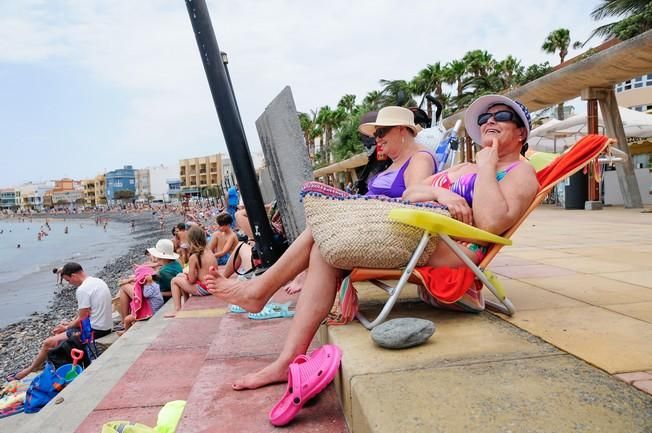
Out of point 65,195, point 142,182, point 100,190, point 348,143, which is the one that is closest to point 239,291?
point 348,143

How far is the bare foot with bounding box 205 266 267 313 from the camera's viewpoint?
7.86 feet

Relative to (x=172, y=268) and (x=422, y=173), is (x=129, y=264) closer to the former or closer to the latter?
(x=172, y=268)

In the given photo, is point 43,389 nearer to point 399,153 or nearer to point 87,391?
Answer: point 87,391

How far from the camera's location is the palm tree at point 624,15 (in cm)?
2088

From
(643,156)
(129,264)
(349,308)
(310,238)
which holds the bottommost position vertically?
(129,264)

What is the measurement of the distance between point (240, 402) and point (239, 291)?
1.93ft

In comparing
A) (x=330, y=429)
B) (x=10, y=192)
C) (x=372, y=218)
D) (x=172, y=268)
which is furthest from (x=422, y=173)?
(x=10, y=192)

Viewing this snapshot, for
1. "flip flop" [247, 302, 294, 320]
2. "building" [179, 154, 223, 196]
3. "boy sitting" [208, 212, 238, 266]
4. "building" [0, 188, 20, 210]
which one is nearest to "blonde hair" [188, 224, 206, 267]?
"boy sitting" [208, 212, 238, 266]

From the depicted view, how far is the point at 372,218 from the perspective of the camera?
205 cm

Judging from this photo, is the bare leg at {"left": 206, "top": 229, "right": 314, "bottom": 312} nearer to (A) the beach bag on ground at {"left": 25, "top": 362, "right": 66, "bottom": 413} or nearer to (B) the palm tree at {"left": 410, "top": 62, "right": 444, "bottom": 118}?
(A) the beach bag on ground at {"left": 25, "top": 362, "right": 66, "bottom": 413}

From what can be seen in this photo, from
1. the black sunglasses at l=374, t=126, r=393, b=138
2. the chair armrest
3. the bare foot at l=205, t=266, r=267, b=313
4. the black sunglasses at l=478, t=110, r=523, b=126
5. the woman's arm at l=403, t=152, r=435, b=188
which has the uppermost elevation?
the black sunglasses at l=374, t=126, r=393, b=138

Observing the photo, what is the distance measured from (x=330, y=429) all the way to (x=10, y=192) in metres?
187

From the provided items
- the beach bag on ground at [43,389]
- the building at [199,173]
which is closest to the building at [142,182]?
the building at [199,173]

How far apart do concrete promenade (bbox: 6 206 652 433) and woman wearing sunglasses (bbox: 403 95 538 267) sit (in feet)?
1.51
